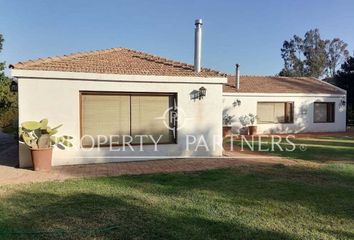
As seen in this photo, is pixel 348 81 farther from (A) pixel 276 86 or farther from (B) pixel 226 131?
(B) pixel 226 131

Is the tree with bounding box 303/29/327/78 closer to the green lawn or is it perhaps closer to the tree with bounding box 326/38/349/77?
the tree with bounding box 326/38/349/77

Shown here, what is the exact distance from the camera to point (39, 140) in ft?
42.4

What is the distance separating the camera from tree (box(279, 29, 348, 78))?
8044 cm

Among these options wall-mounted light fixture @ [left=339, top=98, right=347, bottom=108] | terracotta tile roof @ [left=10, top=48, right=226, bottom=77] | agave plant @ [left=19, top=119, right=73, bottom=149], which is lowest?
agave plant @ [left=19, top=119, right=73, bottom=149]

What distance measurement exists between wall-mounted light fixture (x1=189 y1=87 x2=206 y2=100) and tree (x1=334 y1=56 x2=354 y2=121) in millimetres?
29310

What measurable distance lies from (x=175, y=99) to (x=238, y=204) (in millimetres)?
7928

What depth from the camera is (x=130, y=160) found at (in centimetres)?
1487

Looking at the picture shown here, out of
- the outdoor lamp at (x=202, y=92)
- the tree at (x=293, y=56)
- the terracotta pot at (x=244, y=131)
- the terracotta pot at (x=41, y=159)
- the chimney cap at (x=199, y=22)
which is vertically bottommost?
the terracotta pot at (x=41, y=159)

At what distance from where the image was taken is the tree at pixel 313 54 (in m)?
80.4

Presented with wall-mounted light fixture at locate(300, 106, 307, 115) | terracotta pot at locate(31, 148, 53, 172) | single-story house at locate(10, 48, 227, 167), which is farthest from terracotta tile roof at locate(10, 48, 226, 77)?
wall-mounted light fixture at locate(300, 106, 307, 115)

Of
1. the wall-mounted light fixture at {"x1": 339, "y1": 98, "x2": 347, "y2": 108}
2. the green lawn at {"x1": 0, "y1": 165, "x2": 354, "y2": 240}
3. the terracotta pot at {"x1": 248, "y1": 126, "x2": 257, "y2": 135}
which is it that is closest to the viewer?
the green lawn at {"x1": 0, "y1": 165, "x2": 354, "y2": 240}

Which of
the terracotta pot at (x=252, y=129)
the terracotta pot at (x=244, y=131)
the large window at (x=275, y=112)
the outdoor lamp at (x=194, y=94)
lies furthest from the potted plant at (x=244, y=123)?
the outdoor lamp at (x=194, y=94)

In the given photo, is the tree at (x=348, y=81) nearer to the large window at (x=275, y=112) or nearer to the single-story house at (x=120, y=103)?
the large window at (x=275, y=112)

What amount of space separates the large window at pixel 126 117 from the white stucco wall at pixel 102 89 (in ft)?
1.14
